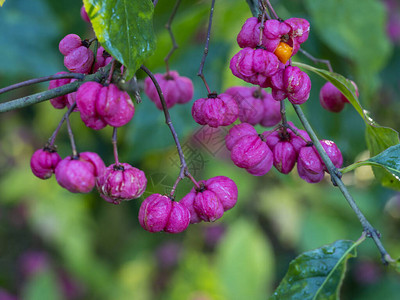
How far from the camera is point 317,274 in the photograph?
89 cm

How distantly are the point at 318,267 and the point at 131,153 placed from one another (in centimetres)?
96

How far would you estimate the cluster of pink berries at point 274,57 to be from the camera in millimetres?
857

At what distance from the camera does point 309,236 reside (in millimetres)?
2453

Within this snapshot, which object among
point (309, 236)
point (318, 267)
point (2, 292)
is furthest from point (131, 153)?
point (2, 292)

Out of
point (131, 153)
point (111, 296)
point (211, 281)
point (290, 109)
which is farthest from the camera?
point (111, 296)

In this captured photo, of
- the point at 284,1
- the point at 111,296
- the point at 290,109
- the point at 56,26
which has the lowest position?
the point at 111,296

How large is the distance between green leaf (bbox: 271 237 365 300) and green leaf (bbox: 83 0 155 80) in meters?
0.43

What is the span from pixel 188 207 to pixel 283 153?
20 cm

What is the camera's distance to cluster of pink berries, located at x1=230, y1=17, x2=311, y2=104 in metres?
0.86

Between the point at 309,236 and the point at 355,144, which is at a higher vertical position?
the point at 355,144

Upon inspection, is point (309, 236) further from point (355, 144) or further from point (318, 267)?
point (318, 267)

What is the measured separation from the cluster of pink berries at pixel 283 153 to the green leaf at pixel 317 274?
133mm

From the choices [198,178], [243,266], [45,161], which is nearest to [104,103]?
[45,161]

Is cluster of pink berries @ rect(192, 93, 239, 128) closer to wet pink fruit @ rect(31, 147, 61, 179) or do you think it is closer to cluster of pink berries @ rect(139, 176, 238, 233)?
cluster of pink berries @ rect(139, 176, 238, 233)
